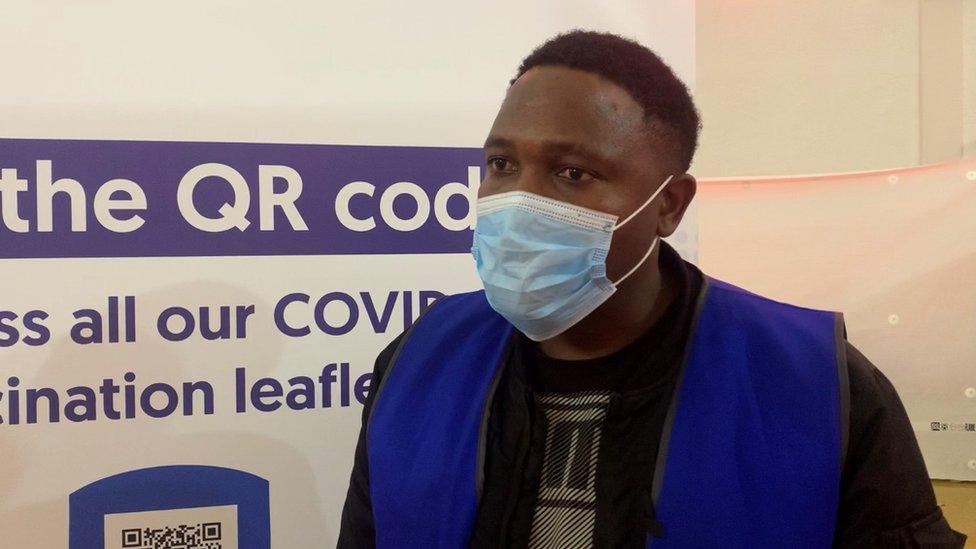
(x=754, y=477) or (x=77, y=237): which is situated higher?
(x=77, y=237)

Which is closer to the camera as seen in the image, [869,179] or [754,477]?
[754,477]

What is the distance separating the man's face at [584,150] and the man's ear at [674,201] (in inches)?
1.1

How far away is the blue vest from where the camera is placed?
1049 millimetres

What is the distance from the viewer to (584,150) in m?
1.12

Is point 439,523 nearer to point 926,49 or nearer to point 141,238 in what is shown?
point 141,238

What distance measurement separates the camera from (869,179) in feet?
8.72

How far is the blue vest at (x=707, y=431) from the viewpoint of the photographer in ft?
3.44

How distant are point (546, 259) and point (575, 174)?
0.13m

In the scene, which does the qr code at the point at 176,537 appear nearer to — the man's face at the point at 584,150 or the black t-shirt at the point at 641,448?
the black t-shirt at the point at 641,448

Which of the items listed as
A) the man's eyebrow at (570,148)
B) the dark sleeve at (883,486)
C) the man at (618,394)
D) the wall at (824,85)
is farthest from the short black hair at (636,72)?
the wall at (824,85)

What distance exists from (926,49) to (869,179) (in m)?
0.62

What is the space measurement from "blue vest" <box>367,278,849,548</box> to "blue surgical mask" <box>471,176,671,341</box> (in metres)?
0.13

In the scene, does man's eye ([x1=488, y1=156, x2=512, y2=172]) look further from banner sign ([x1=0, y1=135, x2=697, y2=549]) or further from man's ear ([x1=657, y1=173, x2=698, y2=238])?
banner sign ([x1=0, y1=135, x2=697, y2=549])

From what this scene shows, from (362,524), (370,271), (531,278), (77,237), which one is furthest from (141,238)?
(531,278)
